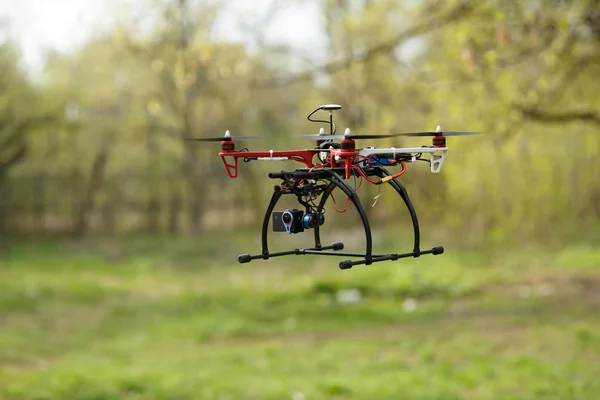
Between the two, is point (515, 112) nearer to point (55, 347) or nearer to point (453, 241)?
point (55, 347)

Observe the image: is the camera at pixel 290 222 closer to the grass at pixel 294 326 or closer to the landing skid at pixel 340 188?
the landing skid at pixel 340 188

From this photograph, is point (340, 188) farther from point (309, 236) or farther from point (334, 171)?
point (309, 236)

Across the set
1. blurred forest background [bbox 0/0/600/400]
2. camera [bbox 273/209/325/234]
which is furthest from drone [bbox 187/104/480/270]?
blurred forest background [bbox 0/0/600/400]

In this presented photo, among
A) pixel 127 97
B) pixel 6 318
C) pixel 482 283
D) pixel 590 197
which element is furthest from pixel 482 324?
pixel 127 97

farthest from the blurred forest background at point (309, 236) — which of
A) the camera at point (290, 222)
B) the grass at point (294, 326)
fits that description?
the camera at point (290, 222)

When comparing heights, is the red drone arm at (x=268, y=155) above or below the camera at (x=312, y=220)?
above

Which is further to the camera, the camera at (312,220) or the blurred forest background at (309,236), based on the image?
the blurred forest background at (309,236)
